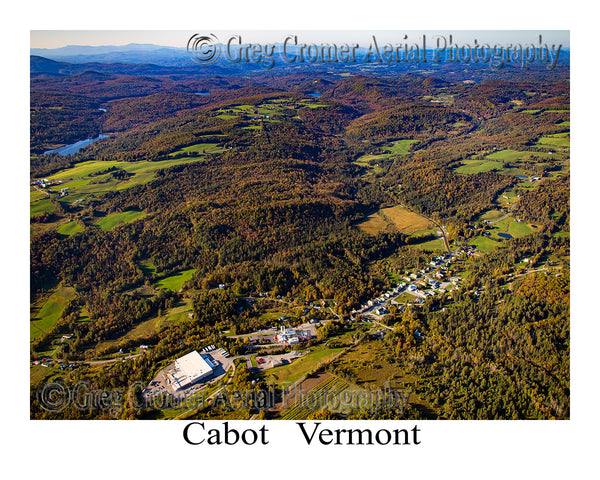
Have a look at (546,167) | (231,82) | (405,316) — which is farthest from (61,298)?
(231,82)

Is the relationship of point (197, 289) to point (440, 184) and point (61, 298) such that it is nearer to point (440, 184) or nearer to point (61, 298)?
point (61, 298)

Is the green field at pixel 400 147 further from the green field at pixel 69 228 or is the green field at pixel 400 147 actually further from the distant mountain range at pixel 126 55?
the distant mountain range at pixel 126 55

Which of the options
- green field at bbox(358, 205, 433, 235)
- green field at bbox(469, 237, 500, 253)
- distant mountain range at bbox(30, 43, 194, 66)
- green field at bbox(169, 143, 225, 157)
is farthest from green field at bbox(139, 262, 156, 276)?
distant mountain range at bbox(30, 43, 194, 66)

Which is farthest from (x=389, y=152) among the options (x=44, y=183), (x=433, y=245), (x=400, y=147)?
(x=44, y=183)

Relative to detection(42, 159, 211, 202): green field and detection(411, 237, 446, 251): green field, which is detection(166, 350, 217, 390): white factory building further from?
detection(42, 159, 211, 202): green field

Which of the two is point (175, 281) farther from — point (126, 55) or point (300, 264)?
point (126, 55)

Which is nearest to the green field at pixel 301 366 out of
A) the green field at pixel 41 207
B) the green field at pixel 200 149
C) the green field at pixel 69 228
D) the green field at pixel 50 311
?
the green field at pixel 50 311
